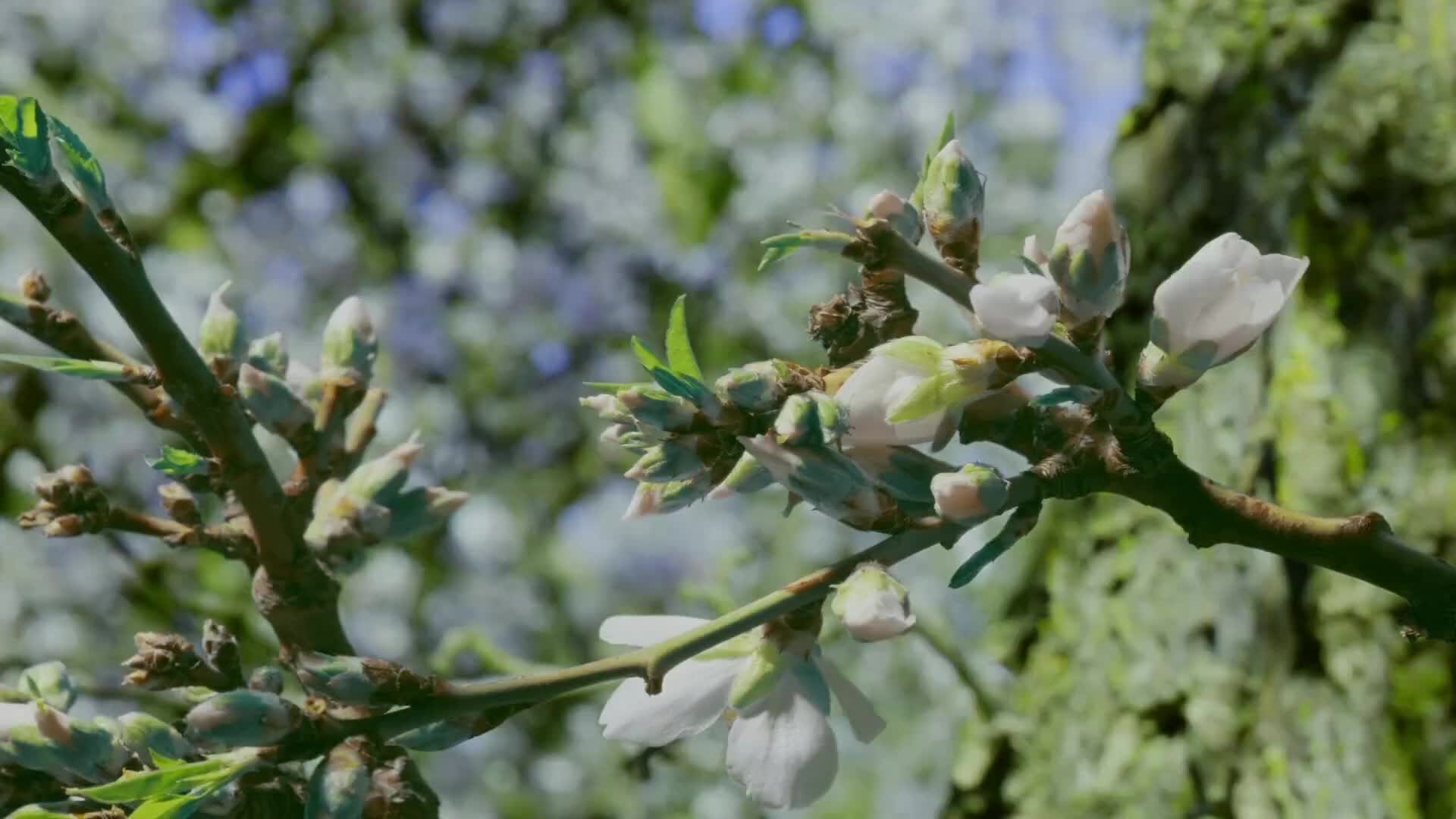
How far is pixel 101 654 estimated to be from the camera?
320cm

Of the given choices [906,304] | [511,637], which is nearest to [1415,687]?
[906,304]

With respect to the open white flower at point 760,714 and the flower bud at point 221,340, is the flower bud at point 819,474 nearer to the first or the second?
the open white flower at point 760,714

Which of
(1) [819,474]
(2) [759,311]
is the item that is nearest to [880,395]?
(1) [819,474]

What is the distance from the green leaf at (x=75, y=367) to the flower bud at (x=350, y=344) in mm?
155

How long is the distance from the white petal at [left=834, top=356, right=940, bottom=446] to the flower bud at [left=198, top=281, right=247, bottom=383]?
0.37 meters

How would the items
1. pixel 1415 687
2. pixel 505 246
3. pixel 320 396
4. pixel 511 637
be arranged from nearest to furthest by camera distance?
pixel 320 396, pixel 1415 687, pixel 511 637, pixel 505 246

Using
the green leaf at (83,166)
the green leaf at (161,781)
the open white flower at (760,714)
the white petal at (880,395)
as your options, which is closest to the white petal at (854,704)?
the open white flower at (760,714)

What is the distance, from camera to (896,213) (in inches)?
19.8

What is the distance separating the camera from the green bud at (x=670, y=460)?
515 mm

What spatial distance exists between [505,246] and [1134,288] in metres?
3.56

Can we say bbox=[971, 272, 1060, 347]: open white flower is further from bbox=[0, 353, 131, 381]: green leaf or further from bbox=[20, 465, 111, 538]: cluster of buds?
bbox=[20, 465, 111, 538]: cluster of buds

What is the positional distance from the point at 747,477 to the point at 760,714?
11 cm

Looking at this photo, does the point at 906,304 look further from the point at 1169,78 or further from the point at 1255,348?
the point at 1169,78

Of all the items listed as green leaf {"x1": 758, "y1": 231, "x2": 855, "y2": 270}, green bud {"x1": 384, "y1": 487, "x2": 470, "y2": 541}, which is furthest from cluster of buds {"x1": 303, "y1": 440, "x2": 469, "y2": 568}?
green leaf {"x1": 758, "y1": 231, "x2": 855, "y2": 270}
